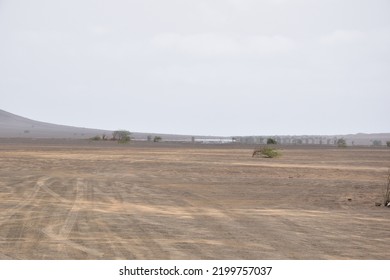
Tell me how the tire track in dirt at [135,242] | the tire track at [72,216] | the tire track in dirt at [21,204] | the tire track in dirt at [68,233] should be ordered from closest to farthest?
the tire track in dirt at [135,242]
the tire track in dirt at [68,233]
the tire track at [72,216]
the tire track in dirt at [21,204]

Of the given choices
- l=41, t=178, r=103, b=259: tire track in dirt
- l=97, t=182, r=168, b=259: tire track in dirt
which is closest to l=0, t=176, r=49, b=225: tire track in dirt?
l=41, t=178, r=103, b=259: tire track in dirt

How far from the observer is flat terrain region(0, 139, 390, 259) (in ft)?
31.6

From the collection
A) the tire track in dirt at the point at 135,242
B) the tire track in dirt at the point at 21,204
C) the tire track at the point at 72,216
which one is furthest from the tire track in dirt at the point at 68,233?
the tire track in dirt at the point at 21,204

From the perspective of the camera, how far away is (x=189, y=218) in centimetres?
1320

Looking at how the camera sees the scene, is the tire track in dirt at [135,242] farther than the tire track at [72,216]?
No

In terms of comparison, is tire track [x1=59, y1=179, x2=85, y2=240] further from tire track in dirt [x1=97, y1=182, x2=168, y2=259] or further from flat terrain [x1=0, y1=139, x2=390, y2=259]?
tire track in dirt [x1=97, y1=182, x2=168, y2=259]

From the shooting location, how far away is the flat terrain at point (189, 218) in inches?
379

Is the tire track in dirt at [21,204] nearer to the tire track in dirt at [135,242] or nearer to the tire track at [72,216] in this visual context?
the tire track at [72,216]

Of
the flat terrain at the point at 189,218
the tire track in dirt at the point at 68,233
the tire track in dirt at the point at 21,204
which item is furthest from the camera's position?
the tire track in dirt at the point at 21,204

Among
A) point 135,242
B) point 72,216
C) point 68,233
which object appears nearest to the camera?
point 135,242

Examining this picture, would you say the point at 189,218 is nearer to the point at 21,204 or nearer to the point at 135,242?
the point at 135,242

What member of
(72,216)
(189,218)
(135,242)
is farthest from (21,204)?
(135,242)

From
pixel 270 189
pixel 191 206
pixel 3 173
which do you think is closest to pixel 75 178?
pixel 3 173
